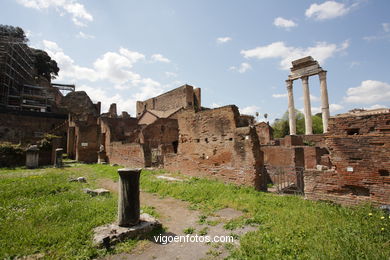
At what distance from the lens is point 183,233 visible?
166 inches

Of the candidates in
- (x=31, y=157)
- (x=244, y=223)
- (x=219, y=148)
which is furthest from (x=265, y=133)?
(x=31, y=157)

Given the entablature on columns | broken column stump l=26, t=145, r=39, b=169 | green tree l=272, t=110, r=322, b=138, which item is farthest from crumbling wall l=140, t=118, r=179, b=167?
green tree l=272, t=110, r=322, b=138

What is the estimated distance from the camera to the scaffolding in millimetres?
31078

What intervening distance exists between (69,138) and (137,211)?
24.9 m

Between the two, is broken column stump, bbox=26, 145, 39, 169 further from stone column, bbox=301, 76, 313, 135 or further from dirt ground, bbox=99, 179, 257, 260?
stone column, bbox=301, 76, 313, 135

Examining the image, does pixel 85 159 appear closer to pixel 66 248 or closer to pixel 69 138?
→ pixel 69 138

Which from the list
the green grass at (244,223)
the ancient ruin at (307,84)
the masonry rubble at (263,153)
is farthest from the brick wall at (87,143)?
the ancient ruin at (307,84)

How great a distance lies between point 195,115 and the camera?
10.5 metres

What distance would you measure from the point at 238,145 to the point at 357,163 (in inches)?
149

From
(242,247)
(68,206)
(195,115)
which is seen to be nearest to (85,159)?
(195,115)

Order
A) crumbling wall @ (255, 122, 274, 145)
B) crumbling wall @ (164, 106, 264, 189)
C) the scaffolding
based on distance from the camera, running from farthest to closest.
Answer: the scaffolding, crumbling wall @ (255, 122, 274, 145), crumbling wall @ (164, 106, 264, 189)

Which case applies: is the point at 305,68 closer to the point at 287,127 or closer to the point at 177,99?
the point at 287,127

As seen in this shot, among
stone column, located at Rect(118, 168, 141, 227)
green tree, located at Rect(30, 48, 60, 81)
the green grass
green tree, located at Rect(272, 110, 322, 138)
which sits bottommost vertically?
the green grass

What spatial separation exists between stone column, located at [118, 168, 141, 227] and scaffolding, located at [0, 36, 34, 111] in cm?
3845
